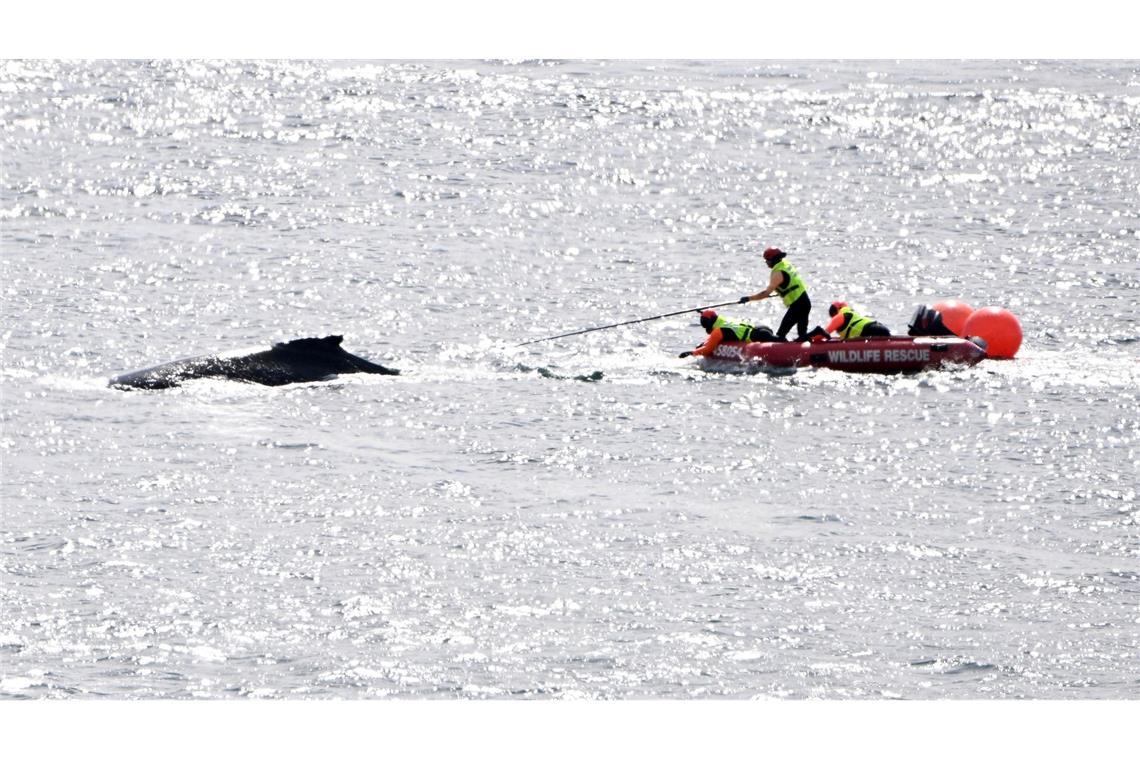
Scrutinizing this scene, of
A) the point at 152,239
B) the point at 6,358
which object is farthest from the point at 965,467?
the point at 152,239

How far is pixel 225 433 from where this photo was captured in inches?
862

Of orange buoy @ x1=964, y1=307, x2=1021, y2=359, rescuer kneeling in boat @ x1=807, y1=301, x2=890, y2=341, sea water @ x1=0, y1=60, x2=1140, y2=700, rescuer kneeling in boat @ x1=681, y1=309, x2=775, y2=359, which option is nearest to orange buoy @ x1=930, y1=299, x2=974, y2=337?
orange buoy @ x1=964, y1=307, x2=1021, y2=359

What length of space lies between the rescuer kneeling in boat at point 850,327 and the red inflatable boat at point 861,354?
0.21 meters

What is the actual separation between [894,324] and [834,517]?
48.7ft

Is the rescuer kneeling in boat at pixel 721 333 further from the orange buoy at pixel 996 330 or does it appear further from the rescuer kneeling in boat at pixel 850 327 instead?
the orange buoy at pixel 996 330

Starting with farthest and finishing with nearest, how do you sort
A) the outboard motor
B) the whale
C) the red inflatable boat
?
1. the outboard motor
2. the red inflatable boat
3. the whale

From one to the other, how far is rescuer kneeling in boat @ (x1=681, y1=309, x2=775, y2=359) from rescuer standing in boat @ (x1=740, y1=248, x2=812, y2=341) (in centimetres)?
46

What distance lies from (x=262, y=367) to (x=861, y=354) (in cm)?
870

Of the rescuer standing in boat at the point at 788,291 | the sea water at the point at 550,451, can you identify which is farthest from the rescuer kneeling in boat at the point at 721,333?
the sea water at the point at 550,451

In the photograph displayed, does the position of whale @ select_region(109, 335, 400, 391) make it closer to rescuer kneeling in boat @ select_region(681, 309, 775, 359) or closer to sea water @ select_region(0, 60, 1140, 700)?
sea water @ select_region(0, 60, 1140, 700)

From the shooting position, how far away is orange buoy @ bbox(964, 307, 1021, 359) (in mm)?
27500

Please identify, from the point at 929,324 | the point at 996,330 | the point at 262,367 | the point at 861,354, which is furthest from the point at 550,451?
the point at 996,330

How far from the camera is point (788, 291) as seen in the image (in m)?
28.3

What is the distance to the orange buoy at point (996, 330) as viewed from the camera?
2750 centimetres
